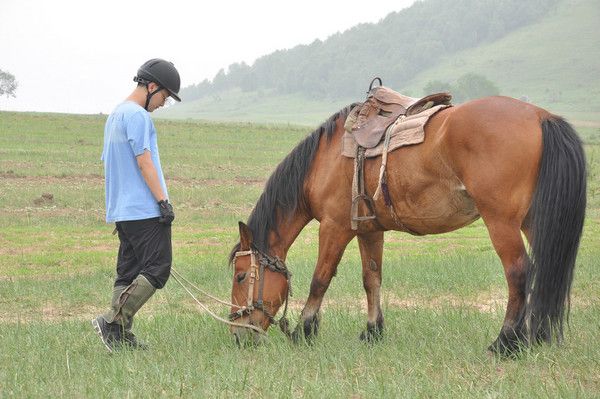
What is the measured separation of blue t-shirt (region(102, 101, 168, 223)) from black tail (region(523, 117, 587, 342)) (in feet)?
8.99

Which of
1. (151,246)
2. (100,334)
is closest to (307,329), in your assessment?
(151,246)

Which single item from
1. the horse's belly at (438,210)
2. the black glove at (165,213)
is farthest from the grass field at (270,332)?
the black glove at (165,213)

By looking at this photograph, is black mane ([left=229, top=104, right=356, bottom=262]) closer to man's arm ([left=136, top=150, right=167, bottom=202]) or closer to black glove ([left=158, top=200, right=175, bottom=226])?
black glove ([left=158, top=200, right=175, bottom=226])

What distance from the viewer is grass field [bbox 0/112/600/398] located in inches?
165

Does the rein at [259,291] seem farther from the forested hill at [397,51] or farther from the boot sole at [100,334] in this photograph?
the forested hill at [397,51]

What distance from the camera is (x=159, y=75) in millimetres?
5715

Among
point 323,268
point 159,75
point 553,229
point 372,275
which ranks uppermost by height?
point 159,75

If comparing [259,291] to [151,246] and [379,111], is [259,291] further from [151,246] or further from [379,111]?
[379,111]

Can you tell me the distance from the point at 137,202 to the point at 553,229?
2.99m

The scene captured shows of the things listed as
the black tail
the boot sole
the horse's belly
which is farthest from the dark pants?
the black tail

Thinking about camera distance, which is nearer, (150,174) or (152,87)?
A: (150,174)

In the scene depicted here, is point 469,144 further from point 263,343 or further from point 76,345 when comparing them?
point 76,345

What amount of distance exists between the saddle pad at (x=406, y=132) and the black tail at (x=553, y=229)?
35.3 inches

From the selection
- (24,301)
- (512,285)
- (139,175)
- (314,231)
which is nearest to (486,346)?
(512,285)
